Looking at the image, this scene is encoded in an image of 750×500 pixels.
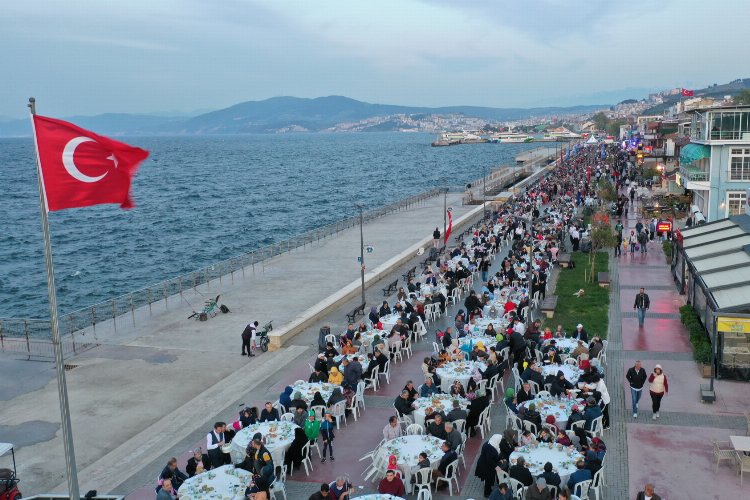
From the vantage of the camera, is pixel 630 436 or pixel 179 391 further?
pixel 179 391

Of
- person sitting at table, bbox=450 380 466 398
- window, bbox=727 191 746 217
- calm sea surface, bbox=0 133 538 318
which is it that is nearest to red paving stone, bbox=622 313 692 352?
person sitting at table, bbox=450 380 466 398

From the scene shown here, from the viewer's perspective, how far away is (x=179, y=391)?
17.0 meters

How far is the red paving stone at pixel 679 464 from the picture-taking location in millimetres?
11258

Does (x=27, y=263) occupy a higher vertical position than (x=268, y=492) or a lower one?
lower

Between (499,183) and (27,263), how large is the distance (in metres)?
47.7

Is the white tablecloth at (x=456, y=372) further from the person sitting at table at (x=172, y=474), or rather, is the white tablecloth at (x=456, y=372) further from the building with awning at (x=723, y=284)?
the person sitting at table at (x=172, y=474)

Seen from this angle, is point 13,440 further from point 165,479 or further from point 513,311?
point 513,311

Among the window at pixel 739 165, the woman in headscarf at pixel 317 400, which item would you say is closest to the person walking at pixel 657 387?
the woman in headscarf at pixel 317 400

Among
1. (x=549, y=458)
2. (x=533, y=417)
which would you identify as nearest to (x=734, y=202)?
(x=533, y=417)

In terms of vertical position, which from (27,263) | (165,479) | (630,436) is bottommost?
(27,263)

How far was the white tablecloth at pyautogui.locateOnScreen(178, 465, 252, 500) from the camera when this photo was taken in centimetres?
1038

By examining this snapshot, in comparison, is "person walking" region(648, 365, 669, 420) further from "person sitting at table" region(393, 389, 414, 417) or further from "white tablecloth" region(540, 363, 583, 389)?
"person sitting at table" region(393, 389, 414, 417)

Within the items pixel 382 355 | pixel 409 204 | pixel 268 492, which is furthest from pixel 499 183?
pixel 268 492

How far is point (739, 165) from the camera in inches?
1415
